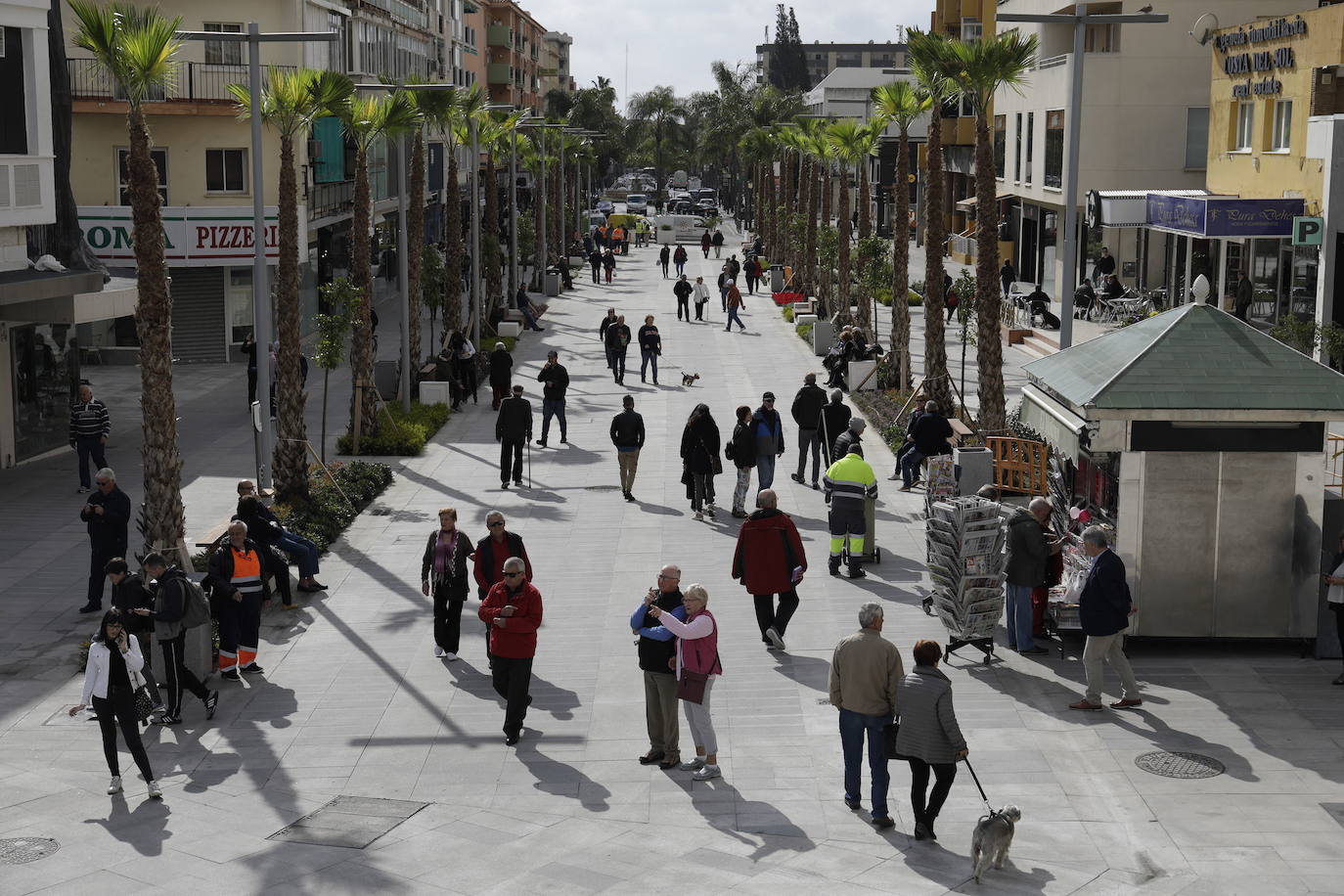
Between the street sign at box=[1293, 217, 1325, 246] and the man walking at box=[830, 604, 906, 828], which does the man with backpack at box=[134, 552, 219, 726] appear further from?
the street sign at box=[1293, 217, 1325, 246]

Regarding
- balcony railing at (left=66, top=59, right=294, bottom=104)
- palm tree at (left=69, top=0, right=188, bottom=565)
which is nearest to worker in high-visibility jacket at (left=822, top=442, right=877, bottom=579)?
palm tree at (left=69, top=0, right=188, bottom=565)

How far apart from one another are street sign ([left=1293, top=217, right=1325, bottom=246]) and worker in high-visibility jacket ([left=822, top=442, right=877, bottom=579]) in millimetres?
15482

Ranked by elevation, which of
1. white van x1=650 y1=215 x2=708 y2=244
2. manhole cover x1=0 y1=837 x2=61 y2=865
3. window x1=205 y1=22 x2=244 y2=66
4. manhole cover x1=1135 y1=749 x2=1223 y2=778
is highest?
window x1=205 y1=22 x2=244 y2=66

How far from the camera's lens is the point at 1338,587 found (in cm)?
1358

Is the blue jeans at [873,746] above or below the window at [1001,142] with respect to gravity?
below

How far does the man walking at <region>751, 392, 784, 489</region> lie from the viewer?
20531mm

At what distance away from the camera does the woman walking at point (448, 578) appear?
48.1 feet

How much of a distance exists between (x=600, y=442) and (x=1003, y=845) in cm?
1836

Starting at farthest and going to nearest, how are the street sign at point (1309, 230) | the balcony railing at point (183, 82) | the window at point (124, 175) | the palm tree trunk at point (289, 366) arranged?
1. the window at point (124, 175)
2. the balcony railing at point (183, 82)
3. the street sign at point (1309, 230)
4. the palm tree trunk at point (289, 366)

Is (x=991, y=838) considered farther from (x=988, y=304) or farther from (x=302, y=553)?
(x=988, y=304)

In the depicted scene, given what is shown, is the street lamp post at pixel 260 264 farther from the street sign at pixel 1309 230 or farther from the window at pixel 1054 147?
the window at pixel 1054 147

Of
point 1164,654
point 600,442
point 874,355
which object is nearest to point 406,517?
point 600,442

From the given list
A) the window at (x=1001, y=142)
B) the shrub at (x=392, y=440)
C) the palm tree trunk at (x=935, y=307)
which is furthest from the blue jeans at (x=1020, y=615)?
the window at (x=1001, y=142)

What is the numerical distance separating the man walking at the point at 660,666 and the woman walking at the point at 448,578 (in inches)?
126
